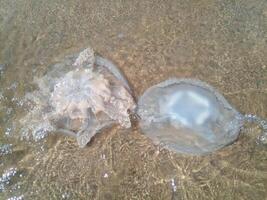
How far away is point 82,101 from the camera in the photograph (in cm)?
273

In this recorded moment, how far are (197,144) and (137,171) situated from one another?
1.10ft

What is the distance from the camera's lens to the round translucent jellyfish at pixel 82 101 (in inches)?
108

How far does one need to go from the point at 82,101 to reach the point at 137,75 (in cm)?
39

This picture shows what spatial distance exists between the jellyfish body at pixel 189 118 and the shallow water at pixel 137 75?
52 millimetres

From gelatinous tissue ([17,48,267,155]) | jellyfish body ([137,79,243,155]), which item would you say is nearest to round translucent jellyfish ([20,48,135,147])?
gelatinous tissue ([17,48,267,155])

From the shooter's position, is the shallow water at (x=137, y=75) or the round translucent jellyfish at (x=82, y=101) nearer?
the shallow water at (x=137, y=75)

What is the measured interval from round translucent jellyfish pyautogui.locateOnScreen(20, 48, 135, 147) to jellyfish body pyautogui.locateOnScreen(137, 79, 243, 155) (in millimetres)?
122

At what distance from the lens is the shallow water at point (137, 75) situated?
2.62 meters

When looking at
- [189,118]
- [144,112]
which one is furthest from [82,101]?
[189,118]

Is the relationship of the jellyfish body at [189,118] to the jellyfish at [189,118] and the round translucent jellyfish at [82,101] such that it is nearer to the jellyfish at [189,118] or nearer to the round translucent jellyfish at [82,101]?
the jellyfish at [189,118]

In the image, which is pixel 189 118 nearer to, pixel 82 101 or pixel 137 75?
pixel 137 75

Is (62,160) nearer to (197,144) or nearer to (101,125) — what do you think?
(101,125)

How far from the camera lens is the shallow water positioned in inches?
103

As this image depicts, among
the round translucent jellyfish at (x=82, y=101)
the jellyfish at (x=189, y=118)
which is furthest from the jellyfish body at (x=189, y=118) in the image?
the round translucent jellyfish at (x=82, y=101)
